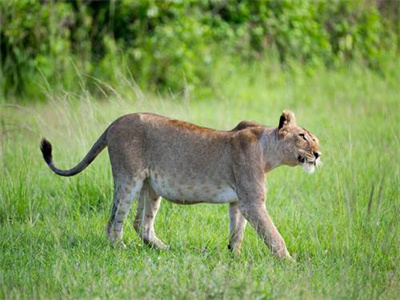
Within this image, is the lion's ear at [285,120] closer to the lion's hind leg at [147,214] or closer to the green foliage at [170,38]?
the lion's hind leg at [147,214]

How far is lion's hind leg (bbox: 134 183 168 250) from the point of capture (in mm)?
6367


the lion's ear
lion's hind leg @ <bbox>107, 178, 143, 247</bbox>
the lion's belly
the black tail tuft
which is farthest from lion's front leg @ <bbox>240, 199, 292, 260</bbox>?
the black tail tuft

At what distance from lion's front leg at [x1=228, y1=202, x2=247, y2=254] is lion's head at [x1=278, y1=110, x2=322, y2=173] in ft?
1.82

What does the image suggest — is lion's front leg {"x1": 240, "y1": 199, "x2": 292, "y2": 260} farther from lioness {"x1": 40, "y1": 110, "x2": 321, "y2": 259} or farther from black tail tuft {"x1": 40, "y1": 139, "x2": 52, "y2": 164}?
black tail tuft {"x1": 40, "y1": 139, "x2": 52, "y2": 164}

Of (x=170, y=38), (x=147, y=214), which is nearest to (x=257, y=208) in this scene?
(x=147, y=214)

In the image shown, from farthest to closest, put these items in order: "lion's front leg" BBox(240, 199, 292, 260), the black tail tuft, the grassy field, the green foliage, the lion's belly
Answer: the green foliage
the black tail tuft
the lion's belly
"lion's front leg" BBox(240, 199, 292, 260)
the grassy field

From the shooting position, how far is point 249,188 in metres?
5.94

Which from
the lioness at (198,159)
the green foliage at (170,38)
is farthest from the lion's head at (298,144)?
the green foliage at (170,38)

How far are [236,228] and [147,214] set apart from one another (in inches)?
28.6

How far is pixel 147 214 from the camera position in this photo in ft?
21.2

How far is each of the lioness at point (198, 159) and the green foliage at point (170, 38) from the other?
15.0ft

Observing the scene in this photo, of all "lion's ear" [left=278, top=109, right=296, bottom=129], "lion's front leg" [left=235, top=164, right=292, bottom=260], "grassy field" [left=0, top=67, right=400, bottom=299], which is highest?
"lion's ear" [left=278, top=109, right=296, bottom=129]

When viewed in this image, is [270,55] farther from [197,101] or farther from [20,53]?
[20,53]

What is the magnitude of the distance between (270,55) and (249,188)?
28.2 ft
